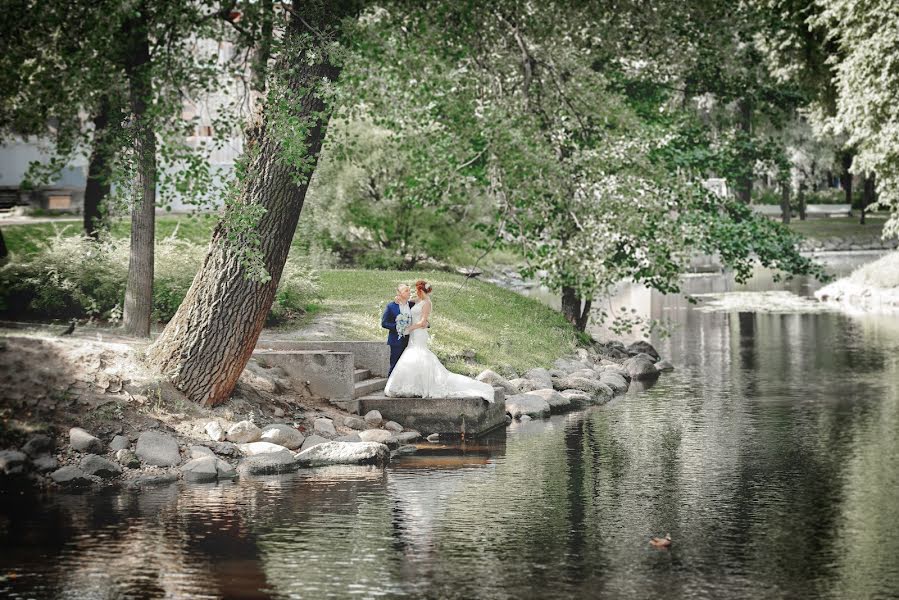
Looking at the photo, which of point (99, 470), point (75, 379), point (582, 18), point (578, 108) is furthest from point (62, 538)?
point (582, 18)

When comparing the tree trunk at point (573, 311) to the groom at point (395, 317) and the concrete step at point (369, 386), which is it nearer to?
the concrete step at point (369, 386)

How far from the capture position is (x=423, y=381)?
785 inches

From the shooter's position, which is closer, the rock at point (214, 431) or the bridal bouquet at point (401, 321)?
the rock at point (214, 431)

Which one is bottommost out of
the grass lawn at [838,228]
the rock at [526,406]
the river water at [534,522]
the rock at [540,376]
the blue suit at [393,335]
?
the river water at [534,522]

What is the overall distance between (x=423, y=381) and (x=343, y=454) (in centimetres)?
295

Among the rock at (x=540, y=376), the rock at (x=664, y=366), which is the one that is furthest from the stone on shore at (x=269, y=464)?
the rock at (x=664, y=366)

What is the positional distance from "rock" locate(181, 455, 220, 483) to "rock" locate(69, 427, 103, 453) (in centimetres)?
117

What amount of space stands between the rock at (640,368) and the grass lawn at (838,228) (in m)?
46.5

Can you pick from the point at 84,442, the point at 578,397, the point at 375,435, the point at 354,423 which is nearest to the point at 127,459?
the point at 84,442

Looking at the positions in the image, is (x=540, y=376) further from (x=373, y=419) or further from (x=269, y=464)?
(x=269, y=464)

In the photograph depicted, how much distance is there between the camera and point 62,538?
12695mm

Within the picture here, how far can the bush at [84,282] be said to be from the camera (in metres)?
23.7

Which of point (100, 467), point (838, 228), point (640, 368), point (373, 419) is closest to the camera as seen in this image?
point (100, 467)

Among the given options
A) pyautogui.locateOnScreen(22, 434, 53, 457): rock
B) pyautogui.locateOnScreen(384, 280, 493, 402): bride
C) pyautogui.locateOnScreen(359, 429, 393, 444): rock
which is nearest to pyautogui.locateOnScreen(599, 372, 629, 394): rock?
pyautogui.locateOnScreen(384, 280, 493, 402): bride
